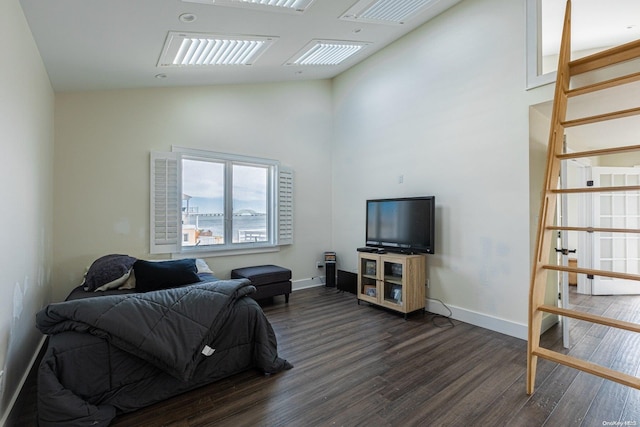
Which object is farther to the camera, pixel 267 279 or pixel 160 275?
pixel 267 279

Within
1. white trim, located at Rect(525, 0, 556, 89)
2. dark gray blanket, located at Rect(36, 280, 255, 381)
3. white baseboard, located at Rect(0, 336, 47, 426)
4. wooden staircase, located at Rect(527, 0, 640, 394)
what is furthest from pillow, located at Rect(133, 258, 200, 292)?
white trim, located at Rect(525, 0, 556, 89)

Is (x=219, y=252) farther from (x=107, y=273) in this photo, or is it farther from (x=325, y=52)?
(x=325, y=52)

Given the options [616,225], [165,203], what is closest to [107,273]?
[165,203]

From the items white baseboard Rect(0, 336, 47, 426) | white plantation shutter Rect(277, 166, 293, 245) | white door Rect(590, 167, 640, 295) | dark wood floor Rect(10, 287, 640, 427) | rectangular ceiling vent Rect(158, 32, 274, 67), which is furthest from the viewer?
white plantation shutter Rect(277, 166, 293, 245)

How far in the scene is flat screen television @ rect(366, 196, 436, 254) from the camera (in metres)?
3.60

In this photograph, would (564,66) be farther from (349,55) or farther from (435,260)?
(349,55)

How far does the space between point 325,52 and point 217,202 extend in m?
2.54

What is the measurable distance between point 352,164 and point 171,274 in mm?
3221

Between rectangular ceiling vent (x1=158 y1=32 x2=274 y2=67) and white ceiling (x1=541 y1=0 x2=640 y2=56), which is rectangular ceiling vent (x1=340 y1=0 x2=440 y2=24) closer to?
rectangular ceiling vent (x1=158 y1=32 x2=274 y2=67)

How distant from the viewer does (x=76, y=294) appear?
2871 millimetres

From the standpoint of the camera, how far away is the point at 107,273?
10.1 feet

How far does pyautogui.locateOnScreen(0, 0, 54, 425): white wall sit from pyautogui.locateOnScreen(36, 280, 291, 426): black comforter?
0.29 metres

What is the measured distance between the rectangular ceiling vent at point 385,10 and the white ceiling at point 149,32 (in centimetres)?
9

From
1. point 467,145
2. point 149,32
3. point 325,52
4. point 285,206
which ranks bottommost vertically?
point 285,206
